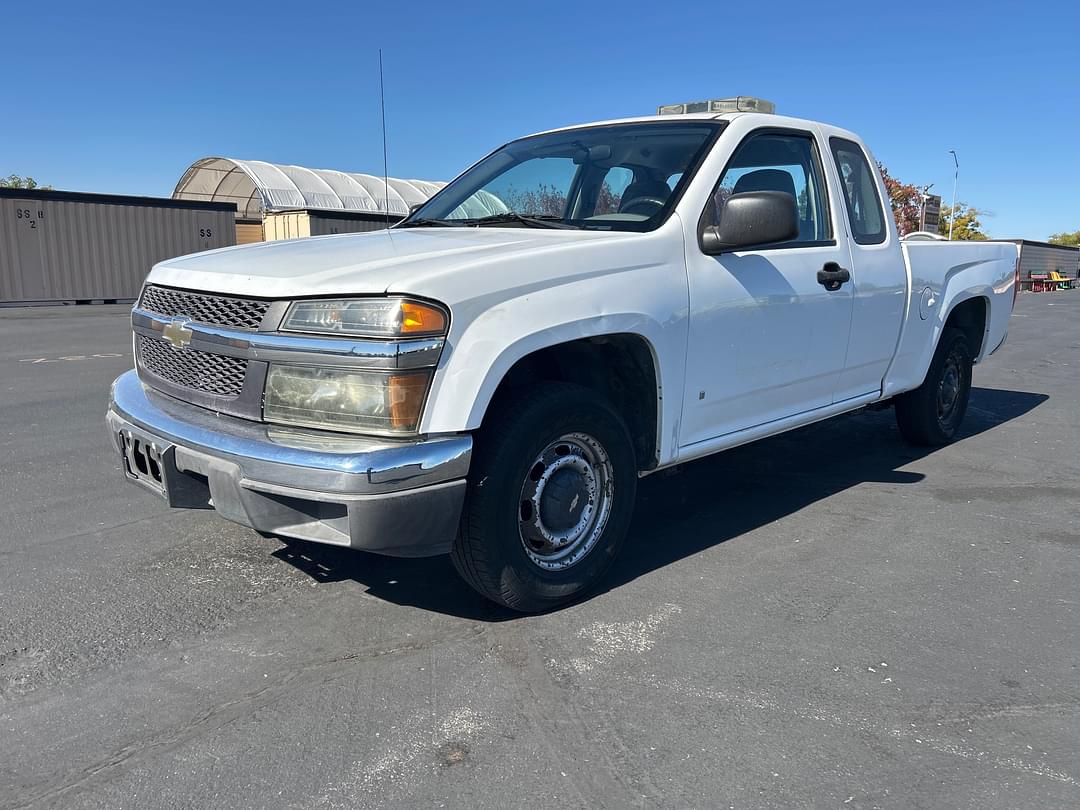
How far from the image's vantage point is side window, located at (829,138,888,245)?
15.8ft

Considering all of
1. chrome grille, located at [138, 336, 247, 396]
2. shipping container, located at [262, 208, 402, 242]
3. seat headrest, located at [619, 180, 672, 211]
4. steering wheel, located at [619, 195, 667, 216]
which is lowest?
chrome grille, located at [138, 336, 247, 396]

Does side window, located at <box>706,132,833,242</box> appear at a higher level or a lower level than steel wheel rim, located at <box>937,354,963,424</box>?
higher

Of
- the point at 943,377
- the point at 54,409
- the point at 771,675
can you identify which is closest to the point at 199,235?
the point at 54,409

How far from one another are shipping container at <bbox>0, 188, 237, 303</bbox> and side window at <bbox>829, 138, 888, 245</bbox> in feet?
82.7

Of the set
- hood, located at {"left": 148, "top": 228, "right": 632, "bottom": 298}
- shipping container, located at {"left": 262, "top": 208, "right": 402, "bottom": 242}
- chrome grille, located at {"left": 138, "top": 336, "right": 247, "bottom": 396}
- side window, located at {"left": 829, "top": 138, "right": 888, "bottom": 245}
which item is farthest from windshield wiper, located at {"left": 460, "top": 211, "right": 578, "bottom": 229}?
shipping container, located at {"left": 262, "top": 208, "right": 402, "bottom": 242}

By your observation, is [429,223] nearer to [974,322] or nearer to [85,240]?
[974,322]

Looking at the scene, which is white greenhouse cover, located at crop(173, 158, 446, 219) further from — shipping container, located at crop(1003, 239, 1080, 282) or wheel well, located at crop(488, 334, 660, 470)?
wheel well, located at crop(488, 334, 660, 470)

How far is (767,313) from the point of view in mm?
3984

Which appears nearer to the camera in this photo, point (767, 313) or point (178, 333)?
point (178, 333)

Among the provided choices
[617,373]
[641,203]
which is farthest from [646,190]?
[617,373]

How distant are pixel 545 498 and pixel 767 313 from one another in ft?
4.70

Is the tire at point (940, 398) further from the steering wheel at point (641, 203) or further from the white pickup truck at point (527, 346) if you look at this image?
the steering wheel at point (641, 203)

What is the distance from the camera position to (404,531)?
9.23 ft

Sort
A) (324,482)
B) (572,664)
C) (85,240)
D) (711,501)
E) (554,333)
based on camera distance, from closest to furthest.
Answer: (324,482) < (572,664) < (554,333) < (711,501) < (85,240)
